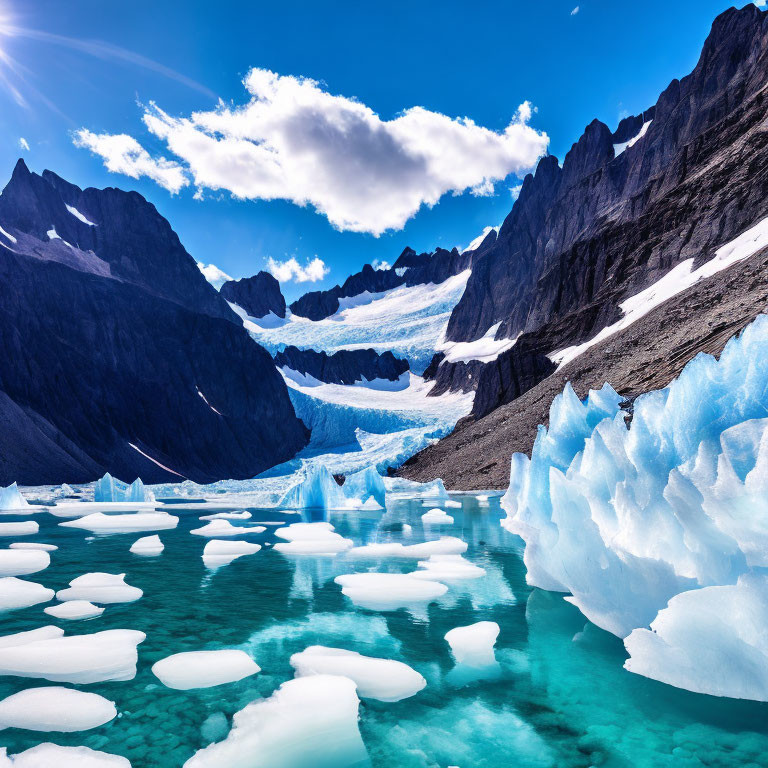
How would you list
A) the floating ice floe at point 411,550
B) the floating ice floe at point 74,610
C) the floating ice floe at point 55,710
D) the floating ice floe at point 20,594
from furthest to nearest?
1. the floating ice floe at point 411,550
2. the floating ice floe at point 20,594
3. the floating ice floe at point 74,610
4. the floating ice floe at point 55,710

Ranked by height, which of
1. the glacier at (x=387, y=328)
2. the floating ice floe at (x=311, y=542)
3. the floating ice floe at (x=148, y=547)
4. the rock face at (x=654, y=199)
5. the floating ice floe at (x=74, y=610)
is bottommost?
the floating ice floe at (x=74, y=610)

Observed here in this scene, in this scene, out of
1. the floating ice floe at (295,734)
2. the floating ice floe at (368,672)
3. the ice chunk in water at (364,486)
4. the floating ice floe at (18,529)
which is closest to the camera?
the floating ice floe at (295,734)

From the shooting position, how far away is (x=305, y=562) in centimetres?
988

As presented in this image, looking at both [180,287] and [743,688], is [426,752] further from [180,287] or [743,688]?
[180,287]

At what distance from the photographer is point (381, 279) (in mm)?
191500

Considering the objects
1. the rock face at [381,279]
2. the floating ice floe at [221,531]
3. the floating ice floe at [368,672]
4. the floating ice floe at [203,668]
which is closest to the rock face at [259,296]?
the rock face at [381,279]

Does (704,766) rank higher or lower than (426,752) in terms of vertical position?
lower

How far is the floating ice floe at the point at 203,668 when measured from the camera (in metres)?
4.26

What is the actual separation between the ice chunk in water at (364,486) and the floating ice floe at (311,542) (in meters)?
10.0

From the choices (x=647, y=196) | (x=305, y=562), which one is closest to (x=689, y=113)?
(x=647, y=196)

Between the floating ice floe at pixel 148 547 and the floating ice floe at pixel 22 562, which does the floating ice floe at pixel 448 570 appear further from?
the floating ice floe at pixel 22 562

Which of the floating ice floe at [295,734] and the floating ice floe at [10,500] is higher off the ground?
the floating ice floe at [10,500]

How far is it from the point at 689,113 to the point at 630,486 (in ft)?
251

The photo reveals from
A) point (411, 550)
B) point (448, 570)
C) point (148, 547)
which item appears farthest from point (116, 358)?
point (448, 570)
